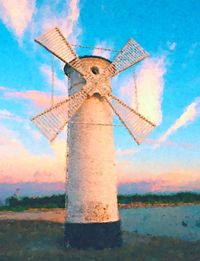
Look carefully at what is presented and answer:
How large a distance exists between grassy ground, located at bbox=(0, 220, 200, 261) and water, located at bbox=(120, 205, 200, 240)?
14.9ft

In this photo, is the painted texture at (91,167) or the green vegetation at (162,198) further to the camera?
the green vegetation at (162,198)

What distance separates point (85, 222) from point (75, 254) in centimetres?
156

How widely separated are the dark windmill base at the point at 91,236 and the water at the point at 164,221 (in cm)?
763

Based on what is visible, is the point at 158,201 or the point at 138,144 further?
the point at 158,201

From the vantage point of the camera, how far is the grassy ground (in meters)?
15.1

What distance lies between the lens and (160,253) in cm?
1595

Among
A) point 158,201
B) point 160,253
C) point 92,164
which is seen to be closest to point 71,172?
point 92,164

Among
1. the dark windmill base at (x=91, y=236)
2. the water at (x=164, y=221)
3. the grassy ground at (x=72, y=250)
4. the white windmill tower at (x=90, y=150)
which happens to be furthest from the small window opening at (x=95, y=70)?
the water at (x=164, y=221)

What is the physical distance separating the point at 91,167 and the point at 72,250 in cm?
372

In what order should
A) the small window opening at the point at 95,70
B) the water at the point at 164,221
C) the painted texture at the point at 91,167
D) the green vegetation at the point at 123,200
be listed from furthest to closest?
1. the green vegetation at the point at 123,200
2. the water at the point at 164,221
3. the small window opening at the point at 95,70
4. the painted texture at the point at 91,167

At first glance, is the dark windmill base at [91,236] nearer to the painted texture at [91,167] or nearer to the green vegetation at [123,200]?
the painted texture at [91,167]

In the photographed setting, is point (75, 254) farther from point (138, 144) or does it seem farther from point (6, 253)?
point (138, 144)

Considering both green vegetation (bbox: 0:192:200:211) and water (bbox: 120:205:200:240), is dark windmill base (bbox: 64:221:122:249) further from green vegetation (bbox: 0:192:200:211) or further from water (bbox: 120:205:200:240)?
green vegetation (bbox: 0:192:200:211)

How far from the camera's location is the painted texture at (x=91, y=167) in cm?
1670
